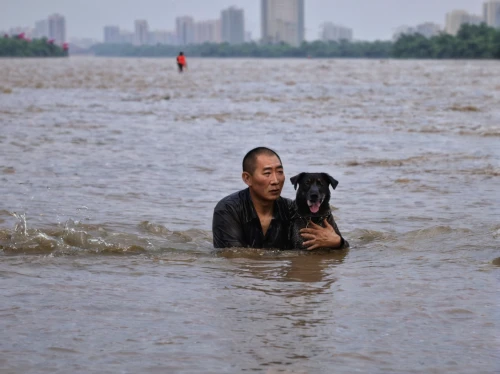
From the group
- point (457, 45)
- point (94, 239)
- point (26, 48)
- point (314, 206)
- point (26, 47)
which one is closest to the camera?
point (314, 206)

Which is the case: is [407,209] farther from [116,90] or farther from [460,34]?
[460,34]

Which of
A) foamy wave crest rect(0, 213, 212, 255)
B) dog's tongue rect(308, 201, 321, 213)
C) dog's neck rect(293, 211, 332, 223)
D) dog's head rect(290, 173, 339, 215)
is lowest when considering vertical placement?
foamy wave crest rect(0, 213, 212, 255)

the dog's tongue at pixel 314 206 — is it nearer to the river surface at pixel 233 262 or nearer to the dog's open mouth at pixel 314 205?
the dog's open mouth at pixel 314 205

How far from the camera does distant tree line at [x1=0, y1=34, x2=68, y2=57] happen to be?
150250 mm

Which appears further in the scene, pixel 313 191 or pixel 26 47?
pixel 26 47

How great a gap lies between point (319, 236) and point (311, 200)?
37 cm

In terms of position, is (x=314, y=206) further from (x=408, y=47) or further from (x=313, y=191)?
(x=408, y=47)

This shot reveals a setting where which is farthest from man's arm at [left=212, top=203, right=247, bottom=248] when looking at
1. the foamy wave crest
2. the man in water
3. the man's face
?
the foamy wave crest

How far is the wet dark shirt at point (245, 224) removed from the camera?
318 inches

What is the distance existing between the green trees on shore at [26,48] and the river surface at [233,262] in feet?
440

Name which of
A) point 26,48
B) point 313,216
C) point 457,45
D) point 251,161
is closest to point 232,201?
point 251,161

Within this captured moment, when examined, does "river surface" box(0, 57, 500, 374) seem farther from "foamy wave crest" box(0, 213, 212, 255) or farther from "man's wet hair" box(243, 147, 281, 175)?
"man's wet hair" box(243, 147, 281, 175)

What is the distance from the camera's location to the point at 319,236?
802 cm

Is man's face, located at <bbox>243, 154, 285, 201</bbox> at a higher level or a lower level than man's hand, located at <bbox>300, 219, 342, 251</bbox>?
higher
